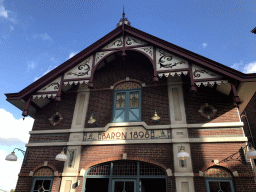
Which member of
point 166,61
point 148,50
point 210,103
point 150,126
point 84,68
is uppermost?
point 148,50

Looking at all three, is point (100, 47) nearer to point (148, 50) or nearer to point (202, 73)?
point (148, 50)

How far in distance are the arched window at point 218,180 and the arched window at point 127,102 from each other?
3.53m

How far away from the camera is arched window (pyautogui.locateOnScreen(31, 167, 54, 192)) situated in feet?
27.8

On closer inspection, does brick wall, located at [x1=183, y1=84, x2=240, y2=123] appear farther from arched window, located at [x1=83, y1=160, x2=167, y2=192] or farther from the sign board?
arched window, located at [x1=83, y1=160, x2=167, y2=192]

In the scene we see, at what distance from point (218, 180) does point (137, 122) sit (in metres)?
3.73

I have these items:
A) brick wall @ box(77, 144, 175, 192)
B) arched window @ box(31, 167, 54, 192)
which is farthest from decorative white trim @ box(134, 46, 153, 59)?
arched window @ box(31, 167, 54, 192)

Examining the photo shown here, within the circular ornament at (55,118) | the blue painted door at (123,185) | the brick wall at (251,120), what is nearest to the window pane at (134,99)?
the blue painted door at (123,185)

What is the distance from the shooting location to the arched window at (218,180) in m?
7.18

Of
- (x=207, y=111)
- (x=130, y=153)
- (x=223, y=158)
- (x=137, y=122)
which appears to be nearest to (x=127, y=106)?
(x=137, y=122)

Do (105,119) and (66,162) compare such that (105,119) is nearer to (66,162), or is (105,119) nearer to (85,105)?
(85,105)

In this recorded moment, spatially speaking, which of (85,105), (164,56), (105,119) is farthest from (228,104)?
(85,105)

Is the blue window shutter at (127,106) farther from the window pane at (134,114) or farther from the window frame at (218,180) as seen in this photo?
the window frame at (218,180)

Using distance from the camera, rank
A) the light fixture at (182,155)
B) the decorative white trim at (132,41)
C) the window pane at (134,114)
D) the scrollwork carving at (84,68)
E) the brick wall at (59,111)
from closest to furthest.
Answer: the light fixture at (182,155), the window pane at (134,114), the scrollwork carving at (84,68), the decorative white trim at (132,41), the brick wall at (59,111)

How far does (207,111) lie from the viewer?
8.67 meters
